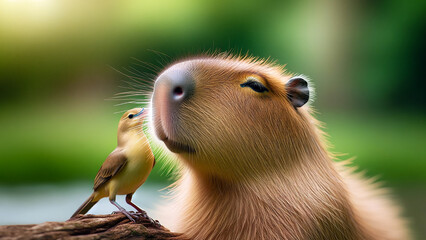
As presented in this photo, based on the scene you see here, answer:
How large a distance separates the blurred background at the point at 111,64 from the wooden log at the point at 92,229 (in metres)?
0.38

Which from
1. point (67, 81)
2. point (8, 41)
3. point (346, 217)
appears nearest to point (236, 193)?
point (346, 217)

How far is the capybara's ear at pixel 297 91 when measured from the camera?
612mm

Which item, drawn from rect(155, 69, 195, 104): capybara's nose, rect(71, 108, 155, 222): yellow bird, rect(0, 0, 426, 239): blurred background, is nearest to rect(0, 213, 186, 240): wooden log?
rect(71, 108, 155, 222): yellow bird

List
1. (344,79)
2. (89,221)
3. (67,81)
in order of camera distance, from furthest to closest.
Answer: (344,79), (67,81), (89,221)

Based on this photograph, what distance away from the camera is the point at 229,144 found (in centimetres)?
55

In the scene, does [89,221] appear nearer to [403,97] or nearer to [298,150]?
[298,150]

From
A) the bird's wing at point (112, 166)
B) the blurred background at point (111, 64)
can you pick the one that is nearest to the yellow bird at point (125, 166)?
the bird's wing at point (112, 166)

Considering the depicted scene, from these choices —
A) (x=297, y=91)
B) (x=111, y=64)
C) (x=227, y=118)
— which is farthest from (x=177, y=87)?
(x=111, y=64)

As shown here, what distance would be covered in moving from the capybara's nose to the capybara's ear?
16 centimetres

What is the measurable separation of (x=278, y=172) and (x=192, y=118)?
0.52ft

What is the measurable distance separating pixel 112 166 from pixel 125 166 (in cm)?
2

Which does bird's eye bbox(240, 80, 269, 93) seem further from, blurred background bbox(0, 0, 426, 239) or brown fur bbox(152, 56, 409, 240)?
blurred background bbox(0, 0, 426, 239)

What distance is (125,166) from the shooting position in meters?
0.55

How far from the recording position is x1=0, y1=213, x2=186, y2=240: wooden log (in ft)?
1.57
